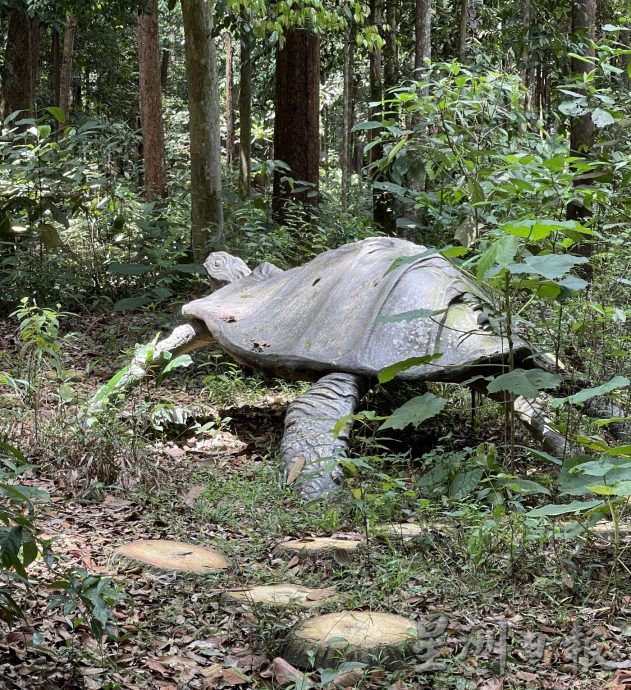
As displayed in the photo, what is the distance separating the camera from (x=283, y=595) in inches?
125

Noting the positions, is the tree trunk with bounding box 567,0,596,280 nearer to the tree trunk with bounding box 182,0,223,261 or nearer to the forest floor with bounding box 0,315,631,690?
the tree trunk with bounding box 182,0,223,261

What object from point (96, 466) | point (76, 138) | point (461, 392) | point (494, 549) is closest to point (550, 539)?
A: point (494, 549)

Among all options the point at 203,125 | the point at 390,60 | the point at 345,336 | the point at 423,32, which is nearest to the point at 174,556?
the point at 345,336

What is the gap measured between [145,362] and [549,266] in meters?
3.31

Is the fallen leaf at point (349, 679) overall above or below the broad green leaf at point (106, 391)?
above

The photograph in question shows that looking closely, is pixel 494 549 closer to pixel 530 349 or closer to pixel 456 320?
pixel 530 349

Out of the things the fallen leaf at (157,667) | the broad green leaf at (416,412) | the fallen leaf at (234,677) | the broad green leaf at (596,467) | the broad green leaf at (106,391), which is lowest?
the broad green leaf at (106,391)

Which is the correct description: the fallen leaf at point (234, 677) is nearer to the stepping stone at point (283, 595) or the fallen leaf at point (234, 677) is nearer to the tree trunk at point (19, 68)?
the stepping stone at point (283, 595)

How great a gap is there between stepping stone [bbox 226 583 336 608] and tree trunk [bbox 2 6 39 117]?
1202cm

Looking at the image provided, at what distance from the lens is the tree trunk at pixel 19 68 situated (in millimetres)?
13523

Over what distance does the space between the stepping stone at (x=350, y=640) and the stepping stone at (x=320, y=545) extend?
0.73 meters

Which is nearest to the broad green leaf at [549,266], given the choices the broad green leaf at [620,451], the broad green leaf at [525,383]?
the broad green leaf at [525,383]

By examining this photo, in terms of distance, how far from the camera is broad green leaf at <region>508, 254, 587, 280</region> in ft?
10.6

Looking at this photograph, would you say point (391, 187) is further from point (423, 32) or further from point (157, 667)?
point (157, 667)
